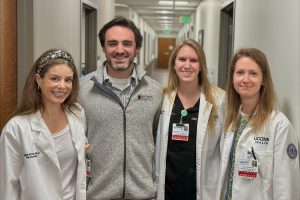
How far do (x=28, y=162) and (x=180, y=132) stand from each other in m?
0.94

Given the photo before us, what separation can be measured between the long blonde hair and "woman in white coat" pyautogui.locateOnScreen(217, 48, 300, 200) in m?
0.13

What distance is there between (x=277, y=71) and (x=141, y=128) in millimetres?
1074

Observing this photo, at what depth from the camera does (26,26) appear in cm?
285

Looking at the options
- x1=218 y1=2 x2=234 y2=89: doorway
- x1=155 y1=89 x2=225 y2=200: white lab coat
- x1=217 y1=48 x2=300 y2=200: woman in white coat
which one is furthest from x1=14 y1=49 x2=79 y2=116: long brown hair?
x1=218 y1=2 x2=234 y2=89: doorway

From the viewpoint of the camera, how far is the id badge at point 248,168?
1916 millimetres

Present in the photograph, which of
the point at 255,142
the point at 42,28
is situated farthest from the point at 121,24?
the point at 42,28

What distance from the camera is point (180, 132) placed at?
2.26 metres

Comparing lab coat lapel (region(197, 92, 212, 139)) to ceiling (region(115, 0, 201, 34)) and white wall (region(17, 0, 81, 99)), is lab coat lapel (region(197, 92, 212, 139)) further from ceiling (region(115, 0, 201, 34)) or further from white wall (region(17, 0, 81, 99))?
ceiling (region(115, 0, 201, 34))

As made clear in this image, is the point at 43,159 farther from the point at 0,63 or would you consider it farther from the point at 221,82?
the point at 221,82

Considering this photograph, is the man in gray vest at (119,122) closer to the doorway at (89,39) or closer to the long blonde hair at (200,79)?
the long blonde hair at (200,79)

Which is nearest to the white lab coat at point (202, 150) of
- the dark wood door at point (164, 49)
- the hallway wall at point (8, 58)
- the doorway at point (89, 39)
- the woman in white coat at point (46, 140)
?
the woman in white coat at point (46, 140)

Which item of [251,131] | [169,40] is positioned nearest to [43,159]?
[251,131]

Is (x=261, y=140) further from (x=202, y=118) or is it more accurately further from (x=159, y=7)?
(x=159, y=7)

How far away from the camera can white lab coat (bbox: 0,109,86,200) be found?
1.68 metres
